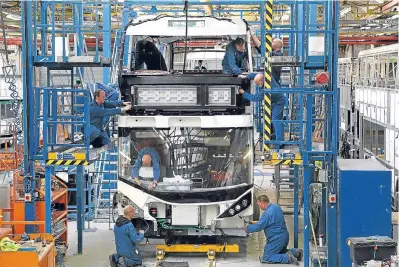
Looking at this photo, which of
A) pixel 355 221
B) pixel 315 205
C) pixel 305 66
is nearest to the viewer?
pixel 355 221

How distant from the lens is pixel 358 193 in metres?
9.79

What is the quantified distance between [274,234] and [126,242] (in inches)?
94.0

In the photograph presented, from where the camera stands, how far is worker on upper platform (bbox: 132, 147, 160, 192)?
11797 millimetres

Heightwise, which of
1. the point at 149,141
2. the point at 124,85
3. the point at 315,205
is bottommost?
the point at 315,205

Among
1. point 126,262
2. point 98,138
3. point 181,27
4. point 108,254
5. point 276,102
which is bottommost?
point 108,254

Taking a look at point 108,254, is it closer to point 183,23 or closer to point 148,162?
point 148,162

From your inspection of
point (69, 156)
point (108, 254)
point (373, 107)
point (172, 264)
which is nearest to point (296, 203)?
point (172, 264)

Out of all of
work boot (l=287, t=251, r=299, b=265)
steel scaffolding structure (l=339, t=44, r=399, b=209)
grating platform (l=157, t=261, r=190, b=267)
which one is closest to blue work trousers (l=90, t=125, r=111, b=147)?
grating platform (l=157, t=261, r=190, b=267)

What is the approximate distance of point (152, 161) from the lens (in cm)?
1182

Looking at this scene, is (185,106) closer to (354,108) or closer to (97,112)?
(97,112)

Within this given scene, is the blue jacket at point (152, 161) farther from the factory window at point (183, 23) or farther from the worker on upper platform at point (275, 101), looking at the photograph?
the factory window at point (183, 23)

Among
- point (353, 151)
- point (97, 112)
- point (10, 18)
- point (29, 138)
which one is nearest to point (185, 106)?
point (97, 112)

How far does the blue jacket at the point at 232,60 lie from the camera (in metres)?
12.4

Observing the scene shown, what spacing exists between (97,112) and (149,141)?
3.24ft
